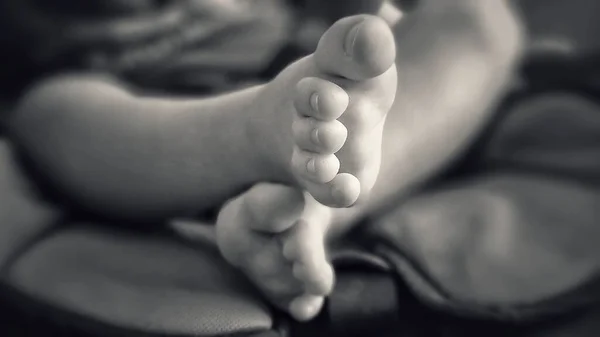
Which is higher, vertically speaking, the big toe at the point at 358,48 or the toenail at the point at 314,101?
the big toe at the point at 358,48

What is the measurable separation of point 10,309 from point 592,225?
0.32 m

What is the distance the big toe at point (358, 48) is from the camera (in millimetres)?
258

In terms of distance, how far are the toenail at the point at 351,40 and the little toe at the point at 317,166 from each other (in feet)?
0.14

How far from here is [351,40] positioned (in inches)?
10.4

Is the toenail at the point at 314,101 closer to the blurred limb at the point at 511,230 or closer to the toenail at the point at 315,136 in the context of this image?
the toenail at the point at 315,136

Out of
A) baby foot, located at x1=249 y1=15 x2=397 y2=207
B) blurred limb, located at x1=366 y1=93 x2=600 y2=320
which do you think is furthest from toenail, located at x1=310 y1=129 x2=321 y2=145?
blurred limb, located at x1=366 y1=93 x2=600 y2=320

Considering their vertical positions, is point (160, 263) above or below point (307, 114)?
below

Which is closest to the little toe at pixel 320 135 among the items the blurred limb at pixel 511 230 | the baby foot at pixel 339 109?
the baby foot at pixel 339 109

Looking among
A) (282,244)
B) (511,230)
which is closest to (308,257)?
(282,244)

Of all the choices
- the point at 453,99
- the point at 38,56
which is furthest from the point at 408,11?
the point at 38,56

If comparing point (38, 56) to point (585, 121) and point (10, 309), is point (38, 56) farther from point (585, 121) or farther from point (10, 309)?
point (585, 121)

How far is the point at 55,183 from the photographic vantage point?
0.42 m

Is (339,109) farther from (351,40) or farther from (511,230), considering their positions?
(511,230)

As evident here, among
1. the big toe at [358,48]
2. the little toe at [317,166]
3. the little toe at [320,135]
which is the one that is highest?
the big toe at [358,48]
